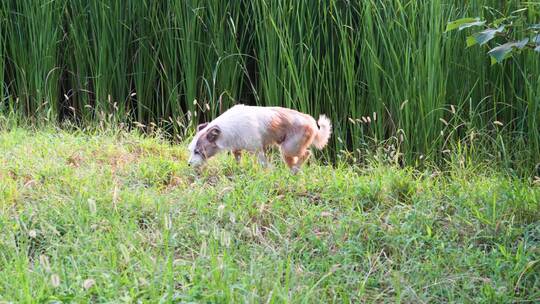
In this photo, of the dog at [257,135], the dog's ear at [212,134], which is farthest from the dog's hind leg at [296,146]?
the dog's ear at [212,134]

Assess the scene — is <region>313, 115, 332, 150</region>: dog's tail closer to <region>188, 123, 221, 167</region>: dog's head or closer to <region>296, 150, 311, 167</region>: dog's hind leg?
<region>296, 150, 311, 167</region>: dog's hind leg

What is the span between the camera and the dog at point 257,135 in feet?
15.5

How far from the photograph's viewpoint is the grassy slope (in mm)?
3002

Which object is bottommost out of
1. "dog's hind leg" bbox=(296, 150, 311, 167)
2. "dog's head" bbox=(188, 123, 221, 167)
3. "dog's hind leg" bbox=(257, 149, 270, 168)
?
"dog's hind leg" bbox=(296, 150, 311, 167)

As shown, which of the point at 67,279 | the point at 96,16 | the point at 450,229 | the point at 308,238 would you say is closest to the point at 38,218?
the point at 67,279

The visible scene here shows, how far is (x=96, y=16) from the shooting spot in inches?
252

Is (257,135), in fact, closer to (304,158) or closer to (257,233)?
(304,158)

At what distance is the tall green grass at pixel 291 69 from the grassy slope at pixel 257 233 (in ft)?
2.48

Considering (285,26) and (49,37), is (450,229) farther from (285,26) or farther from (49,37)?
(49,37)

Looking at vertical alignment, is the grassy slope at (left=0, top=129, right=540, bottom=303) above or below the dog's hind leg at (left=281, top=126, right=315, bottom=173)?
above

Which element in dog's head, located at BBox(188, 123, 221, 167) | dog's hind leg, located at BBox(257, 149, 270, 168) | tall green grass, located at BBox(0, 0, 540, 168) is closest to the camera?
dog's head, located at BBox(188, 123, 221, 167)

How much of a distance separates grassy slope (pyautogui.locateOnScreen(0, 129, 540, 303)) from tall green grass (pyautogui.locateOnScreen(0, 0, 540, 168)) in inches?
29.8

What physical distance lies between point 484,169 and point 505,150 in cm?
23

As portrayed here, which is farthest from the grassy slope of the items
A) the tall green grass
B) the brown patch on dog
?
the tall green grass
